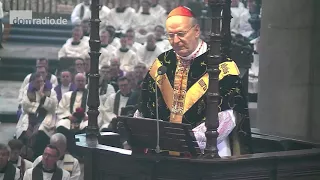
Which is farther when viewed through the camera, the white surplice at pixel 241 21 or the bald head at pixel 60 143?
the white surplice at pixel 241 21

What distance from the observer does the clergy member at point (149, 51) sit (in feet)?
50.2

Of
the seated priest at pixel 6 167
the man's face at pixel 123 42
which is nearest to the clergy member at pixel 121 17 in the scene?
the man's face at pixel 123 42

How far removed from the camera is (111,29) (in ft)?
53.7

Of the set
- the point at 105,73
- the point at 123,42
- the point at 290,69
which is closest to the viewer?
the point at 290,69

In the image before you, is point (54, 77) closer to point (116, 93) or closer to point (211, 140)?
point (116, 93)

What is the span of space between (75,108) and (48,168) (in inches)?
105

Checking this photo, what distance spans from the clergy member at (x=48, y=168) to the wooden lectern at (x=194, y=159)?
10.0 ft

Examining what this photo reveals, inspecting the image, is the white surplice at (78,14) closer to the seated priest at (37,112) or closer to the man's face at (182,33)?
the seated priest at (37,112)

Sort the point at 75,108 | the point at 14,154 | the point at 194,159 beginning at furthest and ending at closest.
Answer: the point at 75,108, the point at 14,154, the point at 194,159

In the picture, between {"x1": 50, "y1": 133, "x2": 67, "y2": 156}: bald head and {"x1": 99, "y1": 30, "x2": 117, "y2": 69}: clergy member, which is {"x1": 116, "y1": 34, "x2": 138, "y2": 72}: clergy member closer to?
{"x1": 99, "y1": 30, "x2": 117, "y2": 69}: clergy member

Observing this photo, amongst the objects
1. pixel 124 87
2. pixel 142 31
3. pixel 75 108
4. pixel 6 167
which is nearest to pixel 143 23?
pixel 142 31

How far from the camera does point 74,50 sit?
15.5m

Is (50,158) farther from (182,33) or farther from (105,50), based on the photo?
(105,50)

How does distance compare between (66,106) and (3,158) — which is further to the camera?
(66,106)
